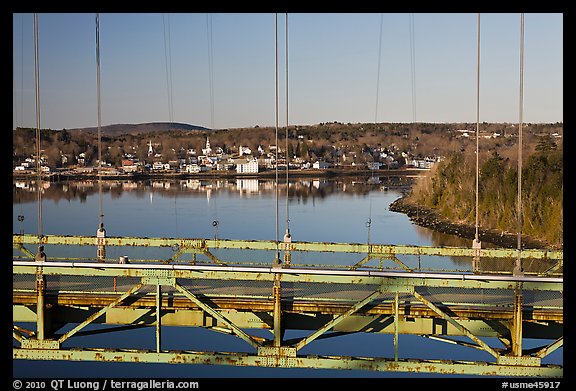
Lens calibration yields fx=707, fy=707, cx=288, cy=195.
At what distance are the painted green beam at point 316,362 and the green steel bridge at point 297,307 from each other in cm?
1

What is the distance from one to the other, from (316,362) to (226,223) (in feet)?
108

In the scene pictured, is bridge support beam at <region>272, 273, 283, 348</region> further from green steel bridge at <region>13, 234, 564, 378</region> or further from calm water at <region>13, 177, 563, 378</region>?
calm water at <region>13, 177, 563, 378</region>

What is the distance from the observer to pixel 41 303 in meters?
10.3

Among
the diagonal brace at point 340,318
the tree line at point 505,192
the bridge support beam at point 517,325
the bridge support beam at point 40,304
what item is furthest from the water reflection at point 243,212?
the bridge support beam at point 517,325

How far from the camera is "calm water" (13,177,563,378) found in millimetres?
18047

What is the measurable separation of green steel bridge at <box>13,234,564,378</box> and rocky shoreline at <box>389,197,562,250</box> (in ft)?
66.8

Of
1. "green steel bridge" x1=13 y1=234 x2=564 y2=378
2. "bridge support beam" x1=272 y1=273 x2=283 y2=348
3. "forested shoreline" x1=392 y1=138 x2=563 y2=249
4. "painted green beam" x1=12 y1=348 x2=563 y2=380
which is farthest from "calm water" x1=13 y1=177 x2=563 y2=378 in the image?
"forested shoreline" x1=392 y1=138 x2=563 y2=249

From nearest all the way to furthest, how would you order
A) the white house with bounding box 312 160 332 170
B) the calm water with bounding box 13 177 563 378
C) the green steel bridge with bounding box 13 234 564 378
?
the green steel bridge with bounding box 13 234 564 378
the calm water with bounding box 13 177 563 378
the white house with bounding box 312 160 332 170

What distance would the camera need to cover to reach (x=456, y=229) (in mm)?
42500

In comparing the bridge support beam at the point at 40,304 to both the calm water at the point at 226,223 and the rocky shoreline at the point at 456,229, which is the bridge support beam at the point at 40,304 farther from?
the rocky shoreline at the point at 456,229

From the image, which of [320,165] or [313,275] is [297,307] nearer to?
[313,275]

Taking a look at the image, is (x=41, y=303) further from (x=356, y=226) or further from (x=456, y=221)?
(x=456, y=221)
